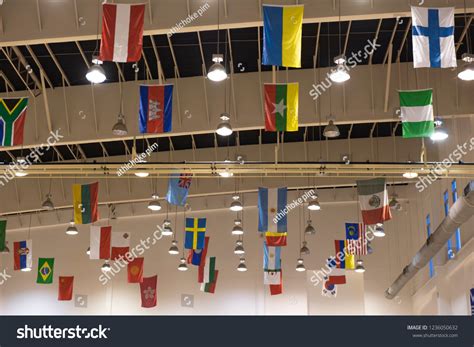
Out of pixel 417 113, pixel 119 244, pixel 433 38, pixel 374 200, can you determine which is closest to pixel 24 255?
pixel 119 244

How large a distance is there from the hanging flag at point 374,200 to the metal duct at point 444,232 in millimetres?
2471

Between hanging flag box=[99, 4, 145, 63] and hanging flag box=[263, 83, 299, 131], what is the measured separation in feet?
15.1

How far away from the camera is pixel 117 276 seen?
41.7 meters

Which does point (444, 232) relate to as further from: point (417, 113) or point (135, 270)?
point (135, 270)

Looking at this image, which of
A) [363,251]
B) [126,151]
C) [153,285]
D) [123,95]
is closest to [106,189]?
[126,151]

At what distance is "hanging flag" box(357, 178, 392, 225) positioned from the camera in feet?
77.0

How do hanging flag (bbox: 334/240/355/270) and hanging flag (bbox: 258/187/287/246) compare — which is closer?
hanging flag (bbox: 258/187/287/246)

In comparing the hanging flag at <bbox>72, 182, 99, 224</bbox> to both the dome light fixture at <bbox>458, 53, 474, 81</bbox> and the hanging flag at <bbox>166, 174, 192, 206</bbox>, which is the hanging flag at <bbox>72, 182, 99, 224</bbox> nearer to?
the hanging flag at <bbox>166, 174, 192, 206</bbox>

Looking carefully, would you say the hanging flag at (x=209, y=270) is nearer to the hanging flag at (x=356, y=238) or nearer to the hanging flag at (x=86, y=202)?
the hanging flag at (x=356, y=238)

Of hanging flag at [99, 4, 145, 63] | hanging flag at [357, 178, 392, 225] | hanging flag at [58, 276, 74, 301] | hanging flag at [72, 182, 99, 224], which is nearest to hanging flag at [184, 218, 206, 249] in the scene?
hanging flag at [72, 182, 99, 224]

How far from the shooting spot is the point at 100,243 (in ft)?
93.0

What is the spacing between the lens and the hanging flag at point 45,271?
34.8 metres

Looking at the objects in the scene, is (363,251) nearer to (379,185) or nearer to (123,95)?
(379,185)

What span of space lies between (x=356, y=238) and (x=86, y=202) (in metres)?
12.7
